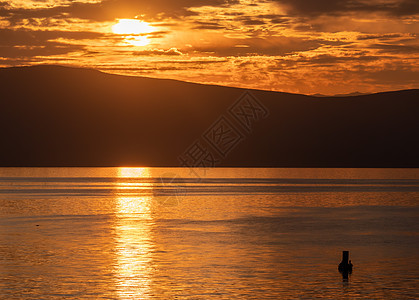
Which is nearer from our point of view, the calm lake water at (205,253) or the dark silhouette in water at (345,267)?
the calm lake water at (205,253)

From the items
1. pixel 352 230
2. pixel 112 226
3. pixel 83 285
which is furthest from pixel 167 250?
pixel 352 230

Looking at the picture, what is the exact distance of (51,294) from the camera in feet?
83.7

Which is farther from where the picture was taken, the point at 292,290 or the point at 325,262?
the point at 325,262

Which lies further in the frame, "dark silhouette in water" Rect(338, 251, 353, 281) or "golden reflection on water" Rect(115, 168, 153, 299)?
"dark silhouette in water" Rect(338, 251, 353, 281)

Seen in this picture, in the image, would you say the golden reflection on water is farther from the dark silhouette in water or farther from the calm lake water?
the dark silhouette in water

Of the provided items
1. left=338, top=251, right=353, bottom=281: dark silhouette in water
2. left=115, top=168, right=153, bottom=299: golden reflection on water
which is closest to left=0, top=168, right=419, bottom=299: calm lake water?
left=115, top=168, right=153, bottom=299: golden reflection on water

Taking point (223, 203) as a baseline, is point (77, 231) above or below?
below

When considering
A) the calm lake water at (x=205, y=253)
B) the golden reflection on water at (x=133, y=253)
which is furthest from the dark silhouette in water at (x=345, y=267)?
the golden reflection on water at (x=133, y=253)

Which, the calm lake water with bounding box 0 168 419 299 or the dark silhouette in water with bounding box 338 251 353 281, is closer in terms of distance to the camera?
the calm lake water with bounding box 0 168 419 299

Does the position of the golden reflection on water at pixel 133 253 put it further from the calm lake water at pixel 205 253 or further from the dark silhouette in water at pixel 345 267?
the dark silhouette in water at pixel 345 267

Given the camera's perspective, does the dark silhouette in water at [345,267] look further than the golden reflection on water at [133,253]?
Yes

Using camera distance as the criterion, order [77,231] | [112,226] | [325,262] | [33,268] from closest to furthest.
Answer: [33,268] < [325,262] < [77,231] < [112,226]

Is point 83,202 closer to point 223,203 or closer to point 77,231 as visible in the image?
point 223,203

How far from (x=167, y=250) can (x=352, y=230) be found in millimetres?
17658
